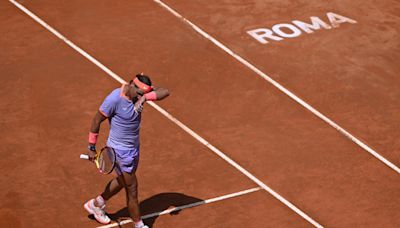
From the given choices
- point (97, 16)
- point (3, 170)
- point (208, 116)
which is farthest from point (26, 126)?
point (97, 16)

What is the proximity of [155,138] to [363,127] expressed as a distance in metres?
4.09

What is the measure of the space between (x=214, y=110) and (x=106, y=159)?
439 centimetres

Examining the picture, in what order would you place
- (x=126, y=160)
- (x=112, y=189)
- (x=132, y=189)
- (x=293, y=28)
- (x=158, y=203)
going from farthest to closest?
(x=293, y=28) < (x=158, y=203) < (x=112, y=189) < (x=132, y=189) < (x=126, y=160)

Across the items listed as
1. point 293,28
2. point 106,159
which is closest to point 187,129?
point 106,159

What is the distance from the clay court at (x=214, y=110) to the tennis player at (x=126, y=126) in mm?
958

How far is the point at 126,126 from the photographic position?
37.1 ft

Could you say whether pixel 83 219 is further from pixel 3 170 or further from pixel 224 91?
pixel 224 91

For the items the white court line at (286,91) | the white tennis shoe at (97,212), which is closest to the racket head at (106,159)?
the white tennis shoe at (97,212)

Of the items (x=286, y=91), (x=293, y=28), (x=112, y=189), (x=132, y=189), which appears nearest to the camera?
(x=132, y=189)

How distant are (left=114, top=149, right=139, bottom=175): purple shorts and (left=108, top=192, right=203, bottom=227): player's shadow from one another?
1.31 m

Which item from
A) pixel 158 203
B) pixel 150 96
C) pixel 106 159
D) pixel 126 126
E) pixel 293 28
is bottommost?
pixel 158 203

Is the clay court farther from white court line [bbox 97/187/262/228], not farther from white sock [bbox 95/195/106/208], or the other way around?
white sock [bbox 95/195/106/208]

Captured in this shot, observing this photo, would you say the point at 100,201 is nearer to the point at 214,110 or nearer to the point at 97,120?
the point at 97,120

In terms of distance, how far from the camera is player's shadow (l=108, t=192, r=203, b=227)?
41.4ft
